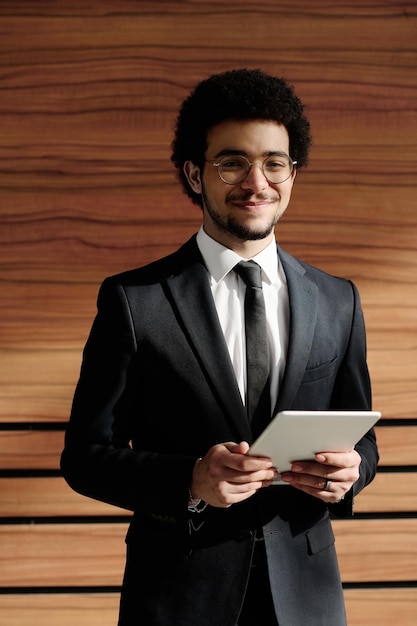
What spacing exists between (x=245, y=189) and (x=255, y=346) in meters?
0.29

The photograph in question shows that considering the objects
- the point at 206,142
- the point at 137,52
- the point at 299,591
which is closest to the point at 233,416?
the point at 299,591

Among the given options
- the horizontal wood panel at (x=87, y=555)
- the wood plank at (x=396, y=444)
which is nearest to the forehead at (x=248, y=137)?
the wood plank at (x=396, y=444)

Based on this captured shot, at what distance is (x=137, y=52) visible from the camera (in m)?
2.62

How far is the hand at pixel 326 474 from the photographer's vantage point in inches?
48.8

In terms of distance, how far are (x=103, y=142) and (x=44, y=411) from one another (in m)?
0.93

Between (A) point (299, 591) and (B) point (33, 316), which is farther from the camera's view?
(B) point (33, 316)

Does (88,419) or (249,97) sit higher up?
(249,97)

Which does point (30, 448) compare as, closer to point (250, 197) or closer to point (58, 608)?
point (58, 608)

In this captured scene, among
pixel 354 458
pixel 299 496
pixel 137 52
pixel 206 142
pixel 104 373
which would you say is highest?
pixel 137 52

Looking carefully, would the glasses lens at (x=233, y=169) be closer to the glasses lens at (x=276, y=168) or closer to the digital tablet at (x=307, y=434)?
the glasses lens at (x=276, y=168)

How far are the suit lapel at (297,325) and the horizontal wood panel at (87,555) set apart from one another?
1334 mm

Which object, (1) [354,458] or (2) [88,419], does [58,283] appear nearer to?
(2) [88,419]

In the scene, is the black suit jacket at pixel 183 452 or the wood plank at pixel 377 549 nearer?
the black suit jacket at pixel 183 452

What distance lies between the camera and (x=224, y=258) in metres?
1.49
